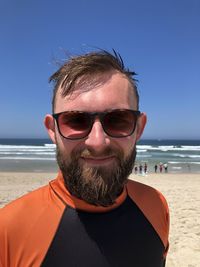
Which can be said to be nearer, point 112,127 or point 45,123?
point 112,127

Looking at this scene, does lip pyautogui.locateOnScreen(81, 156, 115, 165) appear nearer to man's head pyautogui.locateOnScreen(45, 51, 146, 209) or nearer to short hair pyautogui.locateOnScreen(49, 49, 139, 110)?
man's head pyautogui.locateOnScreen(45, 51, 146, 209)

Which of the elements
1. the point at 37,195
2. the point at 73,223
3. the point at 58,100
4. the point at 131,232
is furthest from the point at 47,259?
the point at 58,100

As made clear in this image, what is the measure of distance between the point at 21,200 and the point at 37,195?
86mm

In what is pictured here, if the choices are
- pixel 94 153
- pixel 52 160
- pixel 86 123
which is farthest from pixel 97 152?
pixel 52 160

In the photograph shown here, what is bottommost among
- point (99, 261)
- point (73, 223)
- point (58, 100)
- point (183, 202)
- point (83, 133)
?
point (183, 202)

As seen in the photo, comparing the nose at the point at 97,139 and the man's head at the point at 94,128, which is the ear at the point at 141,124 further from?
the nose at the point at 97,139

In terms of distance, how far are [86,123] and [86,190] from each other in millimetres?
301

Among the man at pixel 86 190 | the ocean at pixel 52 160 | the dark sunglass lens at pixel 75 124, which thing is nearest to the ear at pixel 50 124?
the man at pixel 86 190

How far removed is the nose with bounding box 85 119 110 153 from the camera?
1302 millimetres

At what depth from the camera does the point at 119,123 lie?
140 cm

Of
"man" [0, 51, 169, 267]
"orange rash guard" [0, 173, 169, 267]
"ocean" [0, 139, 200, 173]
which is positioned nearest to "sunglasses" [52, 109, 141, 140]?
"man" [0, 51, 169, 267]

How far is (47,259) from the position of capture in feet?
4.19

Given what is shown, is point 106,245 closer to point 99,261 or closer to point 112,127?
point 99,261

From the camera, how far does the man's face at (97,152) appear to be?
4.33 feet
